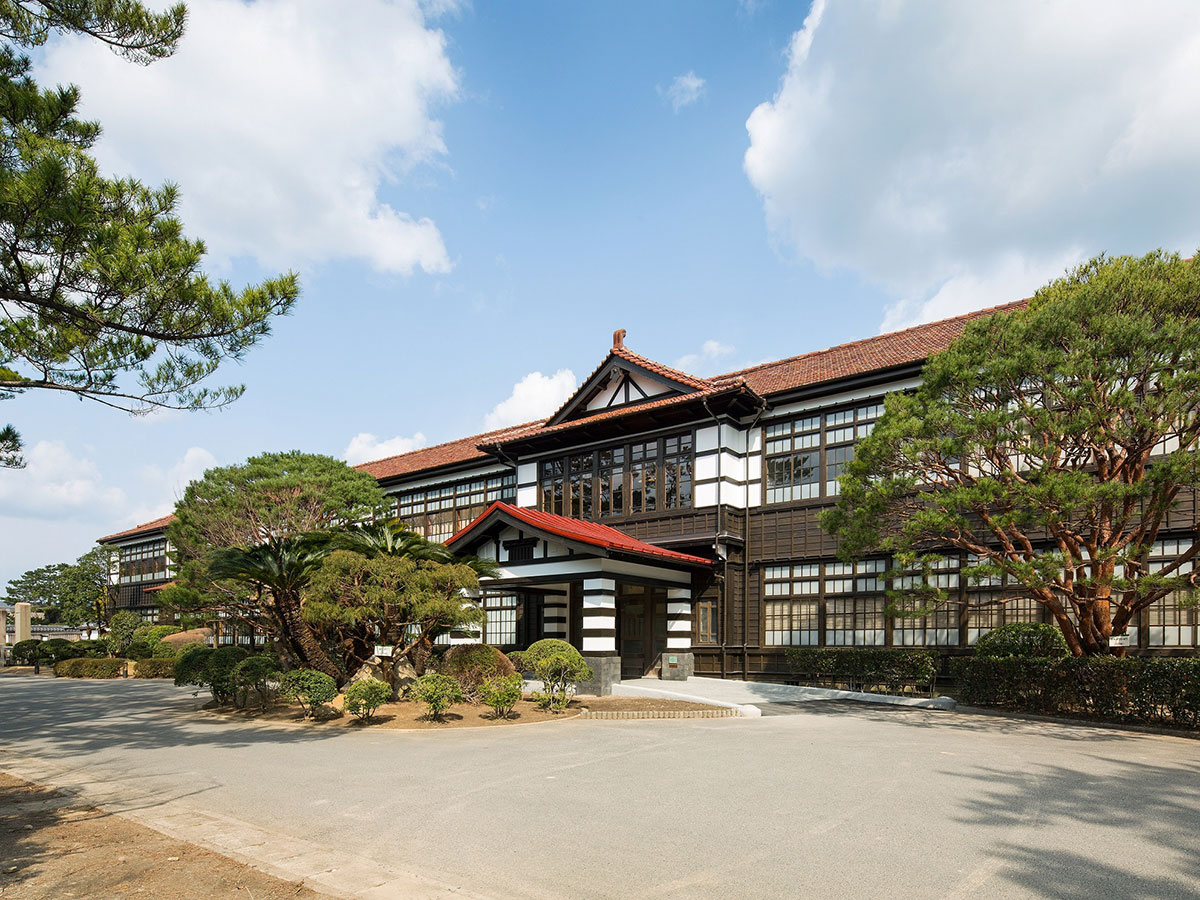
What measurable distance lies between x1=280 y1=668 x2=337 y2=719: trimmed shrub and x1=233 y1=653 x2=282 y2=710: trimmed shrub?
→ 4.55ft

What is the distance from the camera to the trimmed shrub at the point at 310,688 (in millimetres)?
14352

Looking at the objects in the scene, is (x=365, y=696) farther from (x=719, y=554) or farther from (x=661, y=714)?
(x=719, y=554)

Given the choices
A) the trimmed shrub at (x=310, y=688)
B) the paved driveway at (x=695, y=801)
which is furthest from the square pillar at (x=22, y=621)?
the trimmed shrub at (x=310, y=688)

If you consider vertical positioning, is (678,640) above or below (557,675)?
above

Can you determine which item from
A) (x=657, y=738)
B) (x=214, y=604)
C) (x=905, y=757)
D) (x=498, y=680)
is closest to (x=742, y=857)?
(x=905, y=757)

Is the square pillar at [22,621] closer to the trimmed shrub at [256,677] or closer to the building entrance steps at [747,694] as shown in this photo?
the trimmed shrub at [256,677]

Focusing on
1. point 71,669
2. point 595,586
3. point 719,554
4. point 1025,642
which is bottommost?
point 71,669

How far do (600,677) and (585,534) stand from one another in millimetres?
3277

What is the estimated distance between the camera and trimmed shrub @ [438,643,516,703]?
631 inches

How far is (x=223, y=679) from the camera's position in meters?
16.5

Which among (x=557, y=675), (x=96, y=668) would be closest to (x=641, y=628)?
(x=557, y=675)

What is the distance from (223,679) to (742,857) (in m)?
13.5

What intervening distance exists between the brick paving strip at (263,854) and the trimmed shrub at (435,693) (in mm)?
5487

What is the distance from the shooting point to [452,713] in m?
15.0
